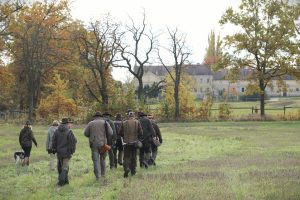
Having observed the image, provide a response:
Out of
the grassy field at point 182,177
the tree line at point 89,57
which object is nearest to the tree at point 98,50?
the tree line at point 89,57

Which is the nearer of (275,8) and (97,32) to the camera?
(275,8)

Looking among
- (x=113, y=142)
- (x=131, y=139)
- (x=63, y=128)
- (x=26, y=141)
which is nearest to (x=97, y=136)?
(x=63, y=128)

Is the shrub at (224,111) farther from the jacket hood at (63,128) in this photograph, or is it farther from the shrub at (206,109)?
the jacket hood at (63,128)

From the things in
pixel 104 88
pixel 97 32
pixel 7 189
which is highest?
pixel 97 32

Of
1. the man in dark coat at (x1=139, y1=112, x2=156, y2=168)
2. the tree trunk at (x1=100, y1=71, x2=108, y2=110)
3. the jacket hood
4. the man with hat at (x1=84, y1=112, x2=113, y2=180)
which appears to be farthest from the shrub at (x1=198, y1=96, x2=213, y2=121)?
the jacket hood

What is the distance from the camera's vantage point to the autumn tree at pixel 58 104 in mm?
60781

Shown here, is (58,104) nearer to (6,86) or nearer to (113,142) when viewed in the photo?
(6,86)

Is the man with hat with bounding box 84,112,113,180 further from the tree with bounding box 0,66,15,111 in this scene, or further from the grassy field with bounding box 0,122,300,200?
the tree with bounding box 0,66,15,111

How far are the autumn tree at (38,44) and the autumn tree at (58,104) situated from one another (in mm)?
1426

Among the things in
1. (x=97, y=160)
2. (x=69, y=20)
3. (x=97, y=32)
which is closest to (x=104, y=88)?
(x=97, y=32)

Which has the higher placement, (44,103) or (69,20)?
(69,20)

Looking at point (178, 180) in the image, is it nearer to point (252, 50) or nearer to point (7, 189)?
point (7, 189)

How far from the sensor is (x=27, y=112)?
6244 centimetres

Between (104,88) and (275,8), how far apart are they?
21.3m
